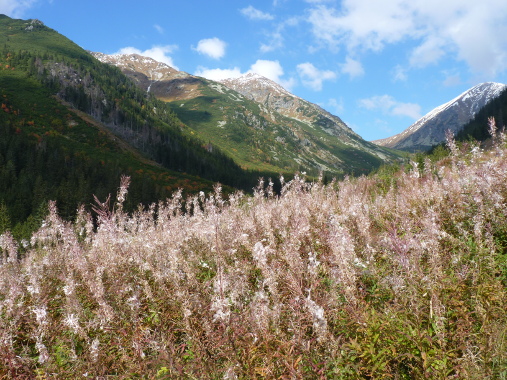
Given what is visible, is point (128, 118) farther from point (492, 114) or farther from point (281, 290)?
point (492, 114)

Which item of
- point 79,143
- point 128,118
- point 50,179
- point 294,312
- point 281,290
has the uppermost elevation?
point 128,118

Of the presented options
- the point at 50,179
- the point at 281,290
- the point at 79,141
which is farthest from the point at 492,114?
the point at 79,141

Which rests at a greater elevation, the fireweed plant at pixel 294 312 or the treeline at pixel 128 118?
the treeline at pixel 128 118

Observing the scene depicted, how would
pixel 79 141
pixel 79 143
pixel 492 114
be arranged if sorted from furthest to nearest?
1. pixel 492 114
2. pixel 79 141
3. pixel 79 143

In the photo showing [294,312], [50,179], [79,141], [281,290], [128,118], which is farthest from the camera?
[128,118]

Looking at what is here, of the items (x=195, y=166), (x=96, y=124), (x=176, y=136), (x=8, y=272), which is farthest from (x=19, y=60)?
(x=8, y=272)

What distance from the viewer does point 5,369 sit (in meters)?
3.68

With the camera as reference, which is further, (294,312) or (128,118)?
(128,118)

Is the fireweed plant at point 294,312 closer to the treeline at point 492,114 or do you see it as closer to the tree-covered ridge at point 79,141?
the tree-covered ridge at point 79,141

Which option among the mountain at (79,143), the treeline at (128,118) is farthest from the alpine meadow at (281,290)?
the treeline at (128,118)

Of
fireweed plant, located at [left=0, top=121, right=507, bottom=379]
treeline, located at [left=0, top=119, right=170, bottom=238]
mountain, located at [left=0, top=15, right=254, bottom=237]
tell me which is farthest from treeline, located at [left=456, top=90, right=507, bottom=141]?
fireweed plant, located at [left=0, top=121, right=507, bottom=379]

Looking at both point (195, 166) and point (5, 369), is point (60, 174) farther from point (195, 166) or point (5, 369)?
point (5, 369)

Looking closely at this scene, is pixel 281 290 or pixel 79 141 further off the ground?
pixel 79 141

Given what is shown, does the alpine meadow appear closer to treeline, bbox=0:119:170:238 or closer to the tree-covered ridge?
the tree-covered ridge
